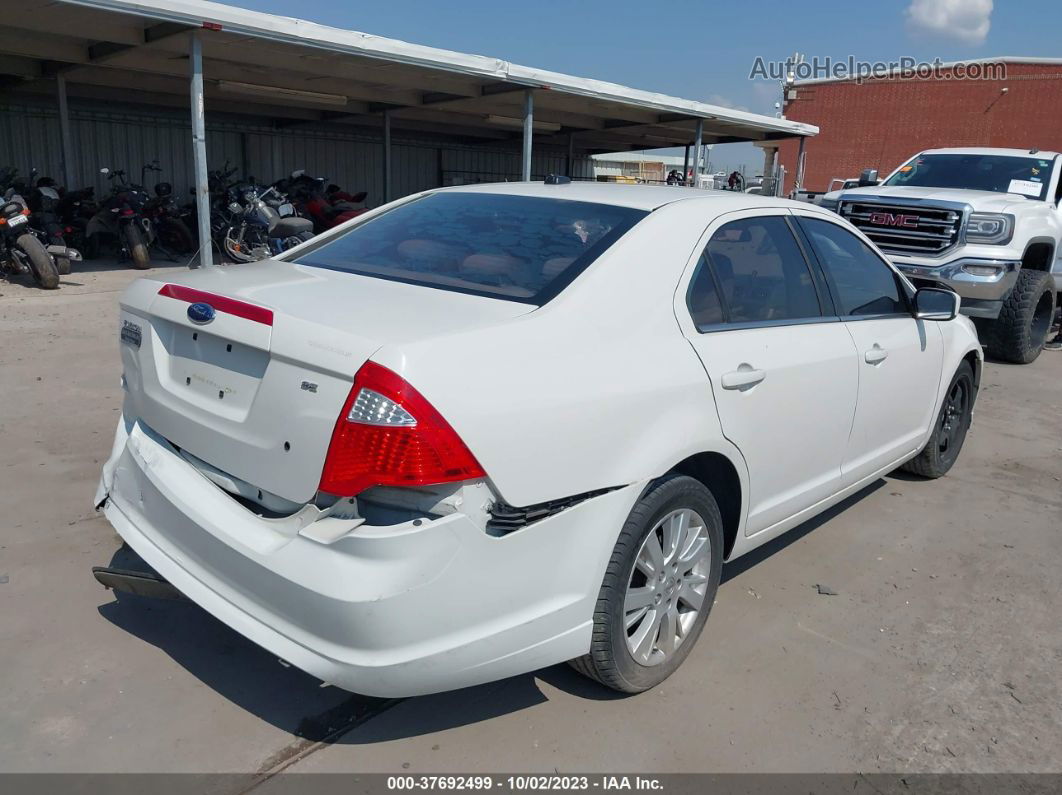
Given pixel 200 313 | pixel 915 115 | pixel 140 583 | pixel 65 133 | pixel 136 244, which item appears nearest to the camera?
pixel 200 313

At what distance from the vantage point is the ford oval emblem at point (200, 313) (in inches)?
102

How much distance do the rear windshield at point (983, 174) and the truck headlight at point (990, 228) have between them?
136 centimetres

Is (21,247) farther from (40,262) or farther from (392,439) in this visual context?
(392,439)

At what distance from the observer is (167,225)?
13.0m

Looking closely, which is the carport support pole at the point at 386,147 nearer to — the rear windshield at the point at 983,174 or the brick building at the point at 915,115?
the rear windshield at the point at 983,174

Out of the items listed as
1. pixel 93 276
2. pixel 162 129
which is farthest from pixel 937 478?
pixel 162 129

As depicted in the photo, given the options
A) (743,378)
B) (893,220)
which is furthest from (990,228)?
(743,378)

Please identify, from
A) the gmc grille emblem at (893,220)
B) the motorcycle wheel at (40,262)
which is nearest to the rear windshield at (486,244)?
the gmc grille emblem at (893,220)

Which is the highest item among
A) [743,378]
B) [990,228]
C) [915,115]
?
[915,115]

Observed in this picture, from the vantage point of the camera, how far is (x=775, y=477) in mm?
3393

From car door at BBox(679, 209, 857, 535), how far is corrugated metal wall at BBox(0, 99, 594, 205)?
44.0 ft

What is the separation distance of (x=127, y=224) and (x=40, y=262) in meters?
2.15

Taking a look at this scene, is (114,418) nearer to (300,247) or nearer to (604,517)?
(300,247)

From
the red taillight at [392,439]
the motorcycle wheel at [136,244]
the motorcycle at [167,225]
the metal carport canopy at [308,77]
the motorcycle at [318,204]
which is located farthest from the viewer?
the motorcycle at [318,204]
